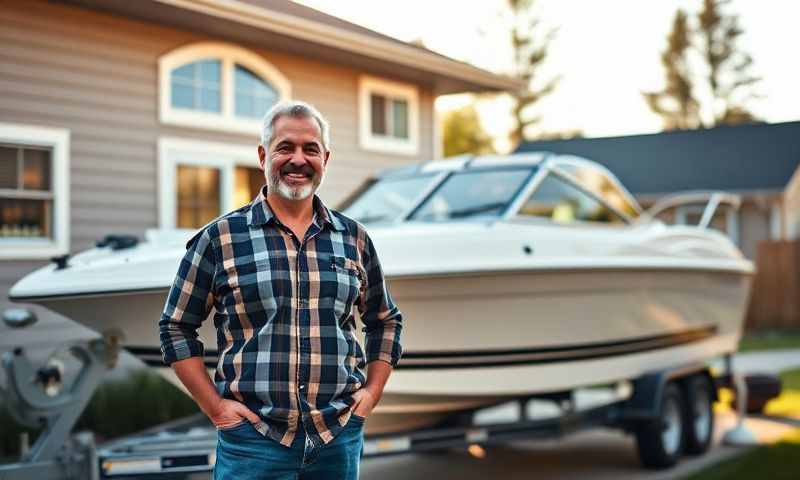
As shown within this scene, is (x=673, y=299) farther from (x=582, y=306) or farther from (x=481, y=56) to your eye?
(x=481, y=56)

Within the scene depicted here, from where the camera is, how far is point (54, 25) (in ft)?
27.6

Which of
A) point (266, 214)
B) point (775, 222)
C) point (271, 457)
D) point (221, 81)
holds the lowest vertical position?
point (271, 457)

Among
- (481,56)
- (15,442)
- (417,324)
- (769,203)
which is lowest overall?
(15,442)

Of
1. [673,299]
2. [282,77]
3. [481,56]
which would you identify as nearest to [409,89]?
[282,77]

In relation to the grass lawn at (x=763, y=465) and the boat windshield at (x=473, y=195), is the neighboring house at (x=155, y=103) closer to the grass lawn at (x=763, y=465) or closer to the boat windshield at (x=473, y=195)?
the boat windshield at (x=473, y=195)

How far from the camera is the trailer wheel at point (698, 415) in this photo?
7.42 m

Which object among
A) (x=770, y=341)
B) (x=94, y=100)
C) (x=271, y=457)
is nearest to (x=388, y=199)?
(x=94, y=100)

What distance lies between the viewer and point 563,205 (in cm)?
690

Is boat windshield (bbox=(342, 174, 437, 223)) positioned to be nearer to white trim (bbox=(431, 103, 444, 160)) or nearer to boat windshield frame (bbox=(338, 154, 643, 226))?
boat windshield frame (bbox=(338, 154, 643, 226))

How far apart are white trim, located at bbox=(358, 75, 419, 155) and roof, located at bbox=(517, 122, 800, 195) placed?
1076 centimetres

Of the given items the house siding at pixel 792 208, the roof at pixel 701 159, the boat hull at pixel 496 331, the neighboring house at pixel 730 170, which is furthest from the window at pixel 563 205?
the house siding at pixel 792 208

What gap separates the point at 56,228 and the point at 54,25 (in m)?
1.76

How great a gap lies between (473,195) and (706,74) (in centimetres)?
3159

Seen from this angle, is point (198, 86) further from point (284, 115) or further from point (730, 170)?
point (730, 170)
